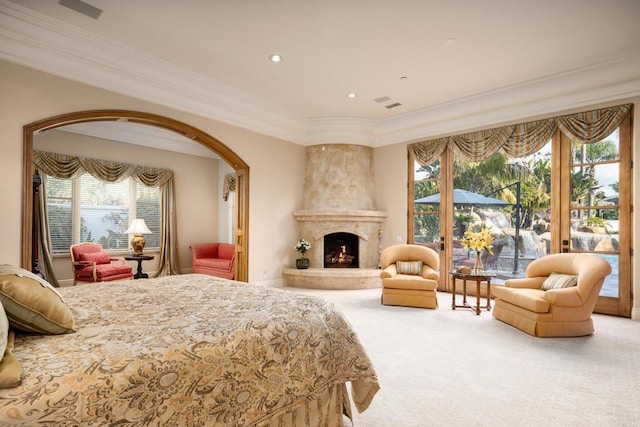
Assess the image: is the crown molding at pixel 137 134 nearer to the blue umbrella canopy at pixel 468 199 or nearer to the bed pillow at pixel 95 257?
the bed pillow at pixel 95 257

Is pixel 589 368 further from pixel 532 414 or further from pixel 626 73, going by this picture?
pixel 626 73

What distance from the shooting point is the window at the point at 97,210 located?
251 inches

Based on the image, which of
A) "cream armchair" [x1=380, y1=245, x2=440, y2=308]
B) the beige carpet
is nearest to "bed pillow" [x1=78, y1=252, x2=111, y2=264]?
the beige carpet

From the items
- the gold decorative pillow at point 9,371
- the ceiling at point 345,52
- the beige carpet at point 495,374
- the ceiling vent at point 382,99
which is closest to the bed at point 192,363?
the gold decorative pillow at point 9,371

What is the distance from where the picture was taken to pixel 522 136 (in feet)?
17.6

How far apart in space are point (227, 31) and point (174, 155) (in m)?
4.77

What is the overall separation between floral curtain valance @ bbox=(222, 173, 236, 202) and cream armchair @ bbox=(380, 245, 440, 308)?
4.42 meters

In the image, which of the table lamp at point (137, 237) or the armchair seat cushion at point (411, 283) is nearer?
the armchair seat cushion at point (411, 283)

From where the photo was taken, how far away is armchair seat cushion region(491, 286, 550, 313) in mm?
3650

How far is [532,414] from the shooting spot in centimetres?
218

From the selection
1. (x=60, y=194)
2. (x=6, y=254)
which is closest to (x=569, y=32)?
(x=6, y=254)

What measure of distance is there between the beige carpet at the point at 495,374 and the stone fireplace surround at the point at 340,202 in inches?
107

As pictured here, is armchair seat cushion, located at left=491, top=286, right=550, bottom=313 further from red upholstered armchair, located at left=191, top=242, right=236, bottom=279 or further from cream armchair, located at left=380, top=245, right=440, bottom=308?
red upholstered armchair, located at left=191, top=242, right=236, bottom=279

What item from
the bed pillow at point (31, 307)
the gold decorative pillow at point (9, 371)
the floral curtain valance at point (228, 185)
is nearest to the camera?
the gold decorative pillow at point (9, 371)
